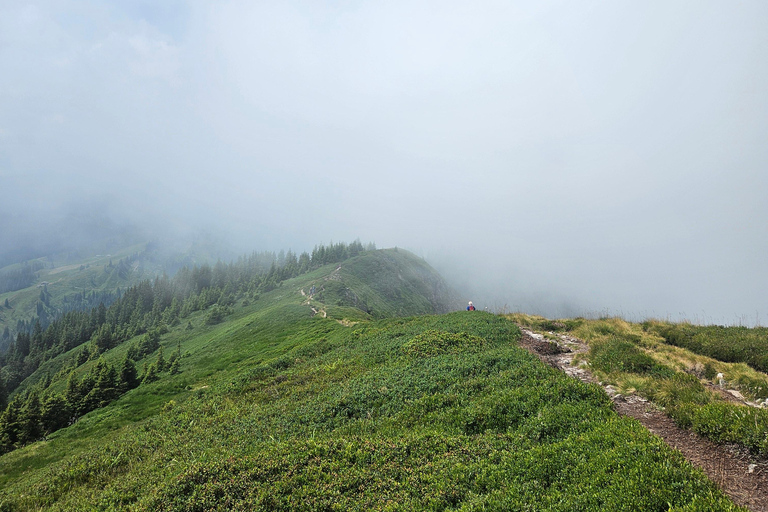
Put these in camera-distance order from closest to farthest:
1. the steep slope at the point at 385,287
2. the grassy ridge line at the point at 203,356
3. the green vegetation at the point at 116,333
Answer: the grassy ridge line at the point at 203,356
the green vegetation at the point at 116,333
the steep slope at the point at 385,287

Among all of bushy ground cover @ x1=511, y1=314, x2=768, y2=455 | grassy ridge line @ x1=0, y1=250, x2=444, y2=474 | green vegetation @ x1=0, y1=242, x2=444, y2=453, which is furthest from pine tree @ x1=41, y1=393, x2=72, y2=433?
bushy ground cover @ x1=511, y1=314, x2=768, y2=455

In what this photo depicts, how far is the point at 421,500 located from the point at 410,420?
4.83 m

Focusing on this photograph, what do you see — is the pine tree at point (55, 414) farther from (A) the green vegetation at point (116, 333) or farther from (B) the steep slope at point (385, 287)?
(B) the steep slope at point (385, 287)

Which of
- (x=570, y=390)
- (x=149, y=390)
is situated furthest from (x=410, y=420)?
(x=149, y=390)

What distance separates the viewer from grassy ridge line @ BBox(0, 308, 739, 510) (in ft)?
24.4

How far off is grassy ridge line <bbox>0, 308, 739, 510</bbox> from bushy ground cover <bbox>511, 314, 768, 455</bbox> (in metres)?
2.04

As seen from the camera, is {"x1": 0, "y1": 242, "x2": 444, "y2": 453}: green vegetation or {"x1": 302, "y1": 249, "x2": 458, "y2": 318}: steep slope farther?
{"x1": 302, "y1": 249, "x2": 458, "y2": 318}: steep slope

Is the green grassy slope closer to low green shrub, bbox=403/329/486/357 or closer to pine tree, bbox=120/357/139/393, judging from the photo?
low green shrub, bbox=403/329/486/357

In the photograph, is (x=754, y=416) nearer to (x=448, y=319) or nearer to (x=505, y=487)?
(x=505, y=487)

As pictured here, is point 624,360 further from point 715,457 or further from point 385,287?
point 385,287

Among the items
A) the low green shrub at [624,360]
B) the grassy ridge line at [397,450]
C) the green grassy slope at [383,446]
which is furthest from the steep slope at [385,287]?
the low green shrub at [624,360]

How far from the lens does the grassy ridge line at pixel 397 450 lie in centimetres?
744

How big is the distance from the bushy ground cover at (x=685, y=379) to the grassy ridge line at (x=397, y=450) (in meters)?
2.04

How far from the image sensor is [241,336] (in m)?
53.7
